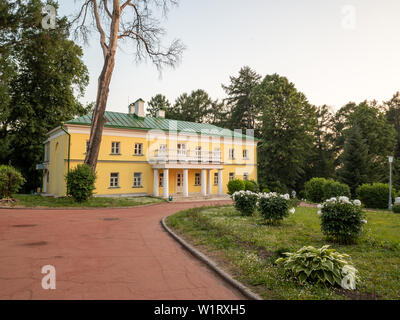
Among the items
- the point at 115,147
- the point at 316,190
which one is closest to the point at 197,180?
the point at 115,147

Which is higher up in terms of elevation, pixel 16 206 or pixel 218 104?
pixel 218 104

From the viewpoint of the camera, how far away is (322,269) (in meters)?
4.65

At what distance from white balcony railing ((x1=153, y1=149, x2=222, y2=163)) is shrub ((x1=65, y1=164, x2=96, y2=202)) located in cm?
802

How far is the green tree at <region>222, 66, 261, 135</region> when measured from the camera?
4859 centimetres

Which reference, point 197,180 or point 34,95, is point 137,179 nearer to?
point 197,180

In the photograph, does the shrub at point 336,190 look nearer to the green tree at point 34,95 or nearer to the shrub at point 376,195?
the shrub at point 376,195

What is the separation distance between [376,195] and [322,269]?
18981mm

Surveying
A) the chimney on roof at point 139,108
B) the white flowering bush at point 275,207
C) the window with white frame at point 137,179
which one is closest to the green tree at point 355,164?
the window with white frame at point 137,179

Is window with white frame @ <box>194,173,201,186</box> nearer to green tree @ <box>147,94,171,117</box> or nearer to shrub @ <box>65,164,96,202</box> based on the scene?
shrub @ <box>65,164,96,202</box>
